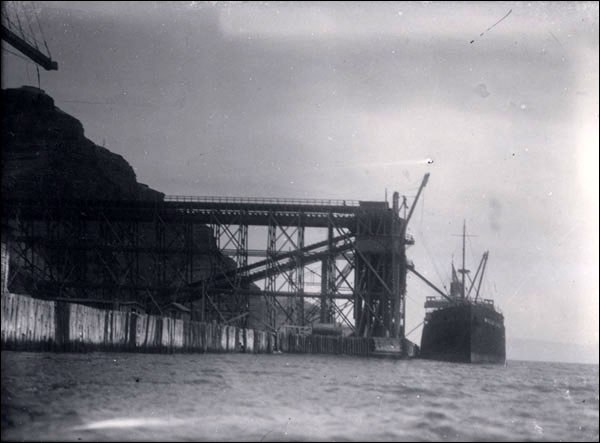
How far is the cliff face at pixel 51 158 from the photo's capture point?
96.2m

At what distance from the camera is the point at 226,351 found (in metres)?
50.5

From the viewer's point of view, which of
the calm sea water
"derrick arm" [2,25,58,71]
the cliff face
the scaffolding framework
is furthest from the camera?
the cliff face

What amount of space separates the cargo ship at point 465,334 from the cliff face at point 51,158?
46588 millimetres

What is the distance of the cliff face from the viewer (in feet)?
316

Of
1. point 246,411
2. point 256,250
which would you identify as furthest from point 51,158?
point 246,411

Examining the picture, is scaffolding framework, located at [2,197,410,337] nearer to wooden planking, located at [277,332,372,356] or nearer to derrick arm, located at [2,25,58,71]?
wooden planking, located at [277,332,372,356]

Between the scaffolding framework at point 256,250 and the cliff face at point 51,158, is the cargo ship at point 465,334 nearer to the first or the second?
the scaffolding framework at point 256,250

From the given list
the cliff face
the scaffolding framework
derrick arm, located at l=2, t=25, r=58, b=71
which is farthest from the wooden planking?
the cliff face

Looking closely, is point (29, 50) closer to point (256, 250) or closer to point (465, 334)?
point (256, 250)

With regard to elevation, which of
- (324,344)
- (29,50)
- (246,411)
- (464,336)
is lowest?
(324,344)

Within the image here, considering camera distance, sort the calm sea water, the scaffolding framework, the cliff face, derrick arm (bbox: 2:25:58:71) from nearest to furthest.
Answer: the calm sea water → derrick arm (bbox: 2:25:58:71) → the scaffolding framework → the cliff face

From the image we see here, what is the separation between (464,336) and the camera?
232 feet

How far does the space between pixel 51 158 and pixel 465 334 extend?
60.0 metres

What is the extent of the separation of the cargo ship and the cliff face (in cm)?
4659
